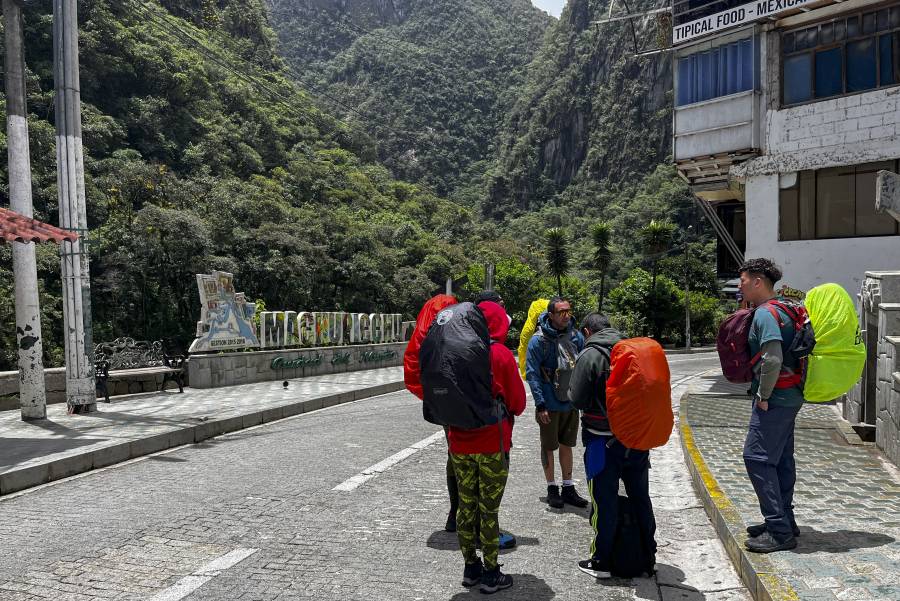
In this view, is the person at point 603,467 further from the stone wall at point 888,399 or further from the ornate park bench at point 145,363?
the ornate park bench at point 145,363

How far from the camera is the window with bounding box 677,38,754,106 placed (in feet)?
59.1

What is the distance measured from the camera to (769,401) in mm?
4508

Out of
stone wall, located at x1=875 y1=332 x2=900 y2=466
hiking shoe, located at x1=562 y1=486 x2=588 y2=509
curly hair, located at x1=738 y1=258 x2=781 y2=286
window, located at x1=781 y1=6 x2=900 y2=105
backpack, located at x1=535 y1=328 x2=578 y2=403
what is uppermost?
window, located at x1=781 y1=6 x2=900 y2=105

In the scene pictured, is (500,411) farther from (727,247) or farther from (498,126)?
(498,126)

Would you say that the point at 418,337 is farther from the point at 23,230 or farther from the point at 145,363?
the point at 145,363

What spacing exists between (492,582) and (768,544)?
1.84 meters

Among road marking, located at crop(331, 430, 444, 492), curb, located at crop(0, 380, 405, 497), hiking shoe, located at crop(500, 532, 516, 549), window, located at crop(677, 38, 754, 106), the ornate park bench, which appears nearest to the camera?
hiking shoe, located at crop(500, 532, 516, 549)

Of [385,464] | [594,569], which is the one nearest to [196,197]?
[385,464]

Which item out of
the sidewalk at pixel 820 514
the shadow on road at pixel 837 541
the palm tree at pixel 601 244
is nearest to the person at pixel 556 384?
the sidewalk at pixel 820 514

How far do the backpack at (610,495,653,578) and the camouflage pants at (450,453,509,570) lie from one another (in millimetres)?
814

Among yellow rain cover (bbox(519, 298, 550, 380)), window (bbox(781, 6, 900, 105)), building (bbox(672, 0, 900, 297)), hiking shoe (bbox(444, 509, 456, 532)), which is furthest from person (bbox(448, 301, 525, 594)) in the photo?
window (bbox(781, 6, 900, 105))

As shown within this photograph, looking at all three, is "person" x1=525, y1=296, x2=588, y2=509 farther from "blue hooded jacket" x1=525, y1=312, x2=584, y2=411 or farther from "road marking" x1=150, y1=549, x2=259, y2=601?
"road marking" x1=150, y1=549, x2=259, y2=601

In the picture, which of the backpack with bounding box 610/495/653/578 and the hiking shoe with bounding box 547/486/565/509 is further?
the hiking shoe with bounding box 547/486/565/509

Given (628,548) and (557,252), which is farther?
(557,252)
